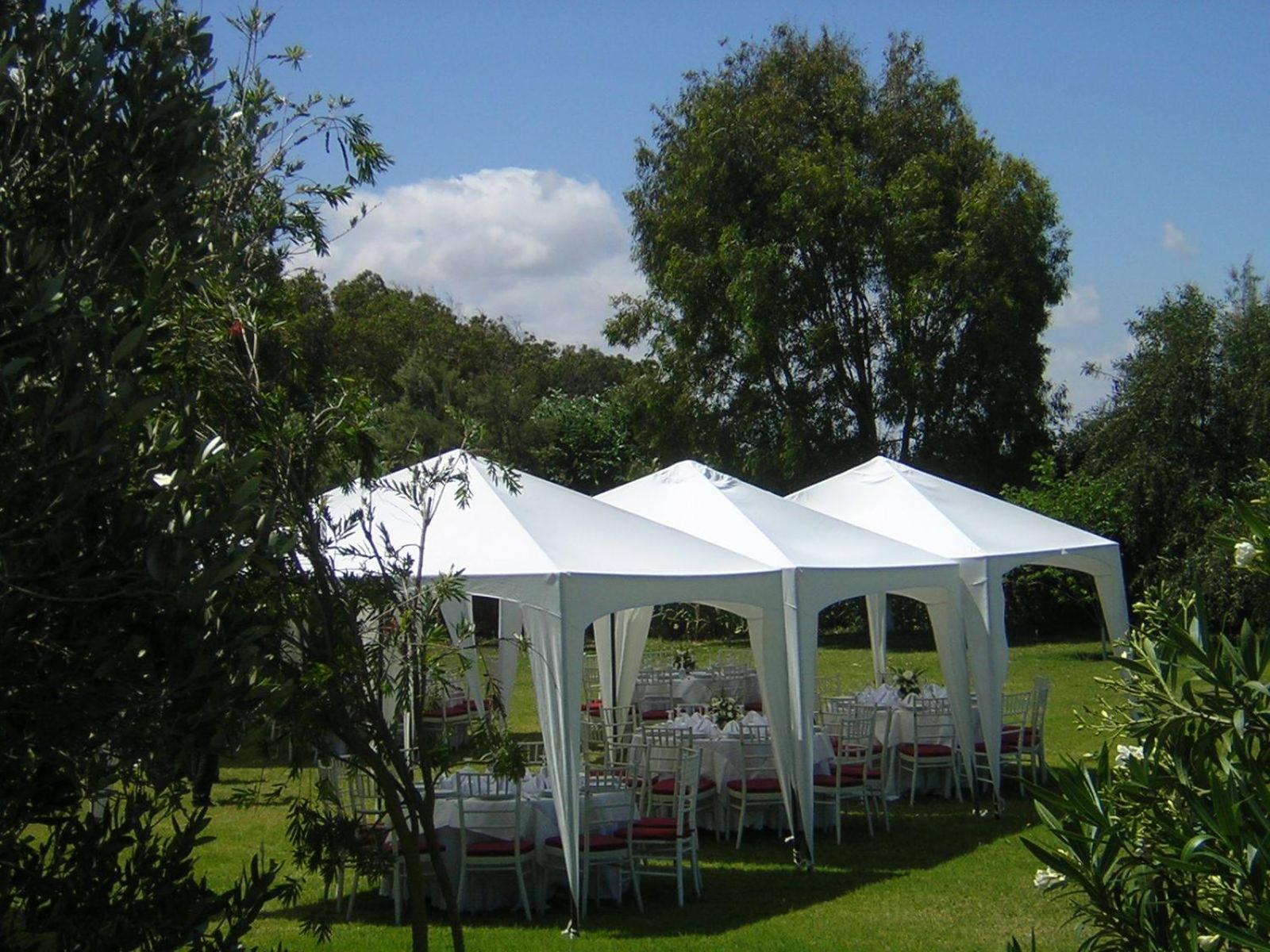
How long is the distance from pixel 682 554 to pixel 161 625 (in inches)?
303

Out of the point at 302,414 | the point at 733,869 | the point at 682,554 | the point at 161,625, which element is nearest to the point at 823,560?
the point at 682,554

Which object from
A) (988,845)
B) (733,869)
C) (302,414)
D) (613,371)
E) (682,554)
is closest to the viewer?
(302,414)

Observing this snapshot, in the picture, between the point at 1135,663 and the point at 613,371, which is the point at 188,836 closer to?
the point at 1135,663

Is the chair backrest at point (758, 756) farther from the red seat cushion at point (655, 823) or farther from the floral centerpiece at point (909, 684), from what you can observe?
the floral centerpiece at point (909, 684)

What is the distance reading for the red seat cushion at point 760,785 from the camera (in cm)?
1214

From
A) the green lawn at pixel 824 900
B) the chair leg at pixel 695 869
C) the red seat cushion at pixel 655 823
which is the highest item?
the red seat cushion at pixel 655 823

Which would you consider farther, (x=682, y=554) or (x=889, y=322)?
(x=889, y=322)

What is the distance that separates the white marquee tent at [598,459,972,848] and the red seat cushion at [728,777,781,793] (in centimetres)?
77

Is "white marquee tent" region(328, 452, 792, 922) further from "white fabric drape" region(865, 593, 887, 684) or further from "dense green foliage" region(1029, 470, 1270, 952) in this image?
"white fabric drape" region(865, 593, 887, 684)

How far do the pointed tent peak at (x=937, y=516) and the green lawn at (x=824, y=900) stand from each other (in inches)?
108

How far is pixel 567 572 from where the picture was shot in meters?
9.30

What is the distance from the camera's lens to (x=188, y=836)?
3465 mm

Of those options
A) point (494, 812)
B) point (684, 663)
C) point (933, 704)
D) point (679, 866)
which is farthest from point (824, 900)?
point (684, 663)


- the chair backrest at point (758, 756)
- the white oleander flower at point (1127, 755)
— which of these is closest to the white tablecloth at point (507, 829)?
the chair backrest at point (758, 756)
